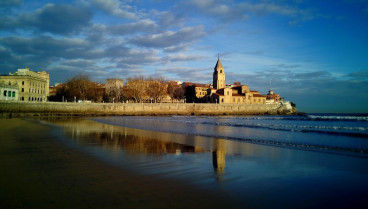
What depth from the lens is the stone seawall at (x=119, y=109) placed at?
44791 millimetres

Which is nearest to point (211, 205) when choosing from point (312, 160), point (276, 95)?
point (312, 160)

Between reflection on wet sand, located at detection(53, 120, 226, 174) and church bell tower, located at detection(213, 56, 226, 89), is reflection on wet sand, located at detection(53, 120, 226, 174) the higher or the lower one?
the lower one

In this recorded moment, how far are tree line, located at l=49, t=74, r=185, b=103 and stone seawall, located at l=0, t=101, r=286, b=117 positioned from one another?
8222mm

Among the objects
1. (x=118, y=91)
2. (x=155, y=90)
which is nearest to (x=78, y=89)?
(x=118, y=91)

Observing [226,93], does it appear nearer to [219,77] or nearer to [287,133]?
[219,77]

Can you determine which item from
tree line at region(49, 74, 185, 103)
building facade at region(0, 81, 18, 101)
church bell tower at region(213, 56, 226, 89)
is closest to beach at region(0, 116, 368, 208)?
building facade at region(0, 81, 18, 101)

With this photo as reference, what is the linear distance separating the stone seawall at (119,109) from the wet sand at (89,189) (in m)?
38.4

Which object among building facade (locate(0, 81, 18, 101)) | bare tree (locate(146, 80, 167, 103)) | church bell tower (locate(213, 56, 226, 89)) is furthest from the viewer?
church bell tower (locate(213, 56, 226, 89))

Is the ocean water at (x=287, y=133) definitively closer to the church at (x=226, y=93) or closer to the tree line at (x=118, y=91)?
the tree line at (x=118, y=91)

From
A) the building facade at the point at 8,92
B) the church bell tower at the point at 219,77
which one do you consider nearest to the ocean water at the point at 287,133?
the building facade at the point at 8,92

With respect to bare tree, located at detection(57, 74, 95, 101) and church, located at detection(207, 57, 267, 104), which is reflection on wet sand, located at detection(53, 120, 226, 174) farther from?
church, located at detection(207, 57, 267, 104)

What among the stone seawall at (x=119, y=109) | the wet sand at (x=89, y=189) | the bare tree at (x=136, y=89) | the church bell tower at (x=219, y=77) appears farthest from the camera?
the church bell tower at (x=219, y=77)

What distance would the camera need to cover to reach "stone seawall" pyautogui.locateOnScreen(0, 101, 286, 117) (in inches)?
1763

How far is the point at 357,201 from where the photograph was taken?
14.9 ft
